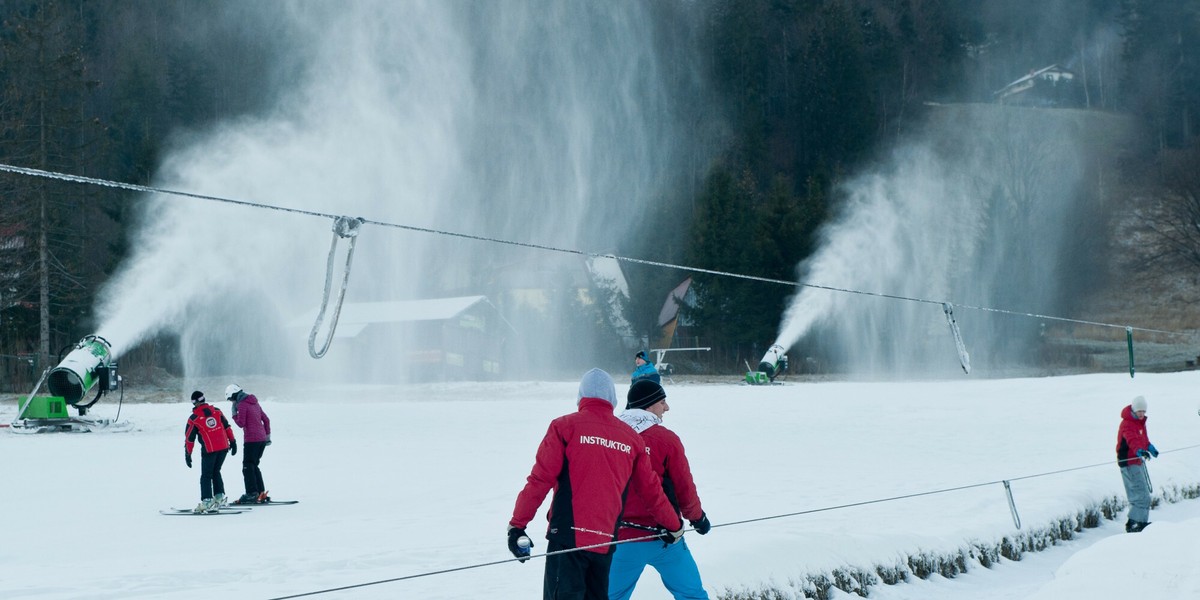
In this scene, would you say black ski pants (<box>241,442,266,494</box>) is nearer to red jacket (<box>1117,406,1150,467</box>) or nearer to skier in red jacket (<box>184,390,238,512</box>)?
skier in red jacket (<box>184,390,238,512</box>)

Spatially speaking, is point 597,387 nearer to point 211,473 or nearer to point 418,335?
point 211,473

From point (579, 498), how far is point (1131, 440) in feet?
29.1

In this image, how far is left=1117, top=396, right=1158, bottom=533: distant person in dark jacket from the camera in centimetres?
1141

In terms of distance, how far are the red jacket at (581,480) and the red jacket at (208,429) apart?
8569 millimetres

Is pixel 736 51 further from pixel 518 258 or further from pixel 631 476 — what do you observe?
pixel 631 476

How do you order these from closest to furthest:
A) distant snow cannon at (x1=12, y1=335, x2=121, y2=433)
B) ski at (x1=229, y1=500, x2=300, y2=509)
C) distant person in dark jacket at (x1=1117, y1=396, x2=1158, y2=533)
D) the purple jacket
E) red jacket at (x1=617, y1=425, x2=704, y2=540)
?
red jacket at (x1=617, y1=425, x2=704, y2=540) < distant person in dark jacket at (x1=1117, y1=396, x2=1158, y2=533) < ski at (x1=229, y1=500, x2=300, y2=509) < the purple jacket < distant snow cannon at (x1=12, y1=335, x2=121, y2=433)

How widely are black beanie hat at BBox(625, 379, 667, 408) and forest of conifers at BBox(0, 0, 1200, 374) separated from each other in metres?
40.7

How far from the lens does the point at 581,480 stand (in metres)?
5.34

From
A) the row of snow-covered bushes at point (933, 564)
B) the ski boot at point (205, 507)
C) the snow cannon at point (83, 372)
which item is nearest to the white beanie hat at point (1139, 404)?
the row of snow-covered bushes at point (933, 564)

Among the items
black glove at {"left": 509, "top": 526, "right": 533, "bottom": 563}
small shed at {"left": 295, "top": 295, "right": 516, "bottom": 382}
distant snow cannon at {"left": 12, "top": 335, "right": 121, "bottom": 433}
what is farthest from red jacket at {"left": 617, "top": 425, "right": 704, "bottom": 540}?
small shed at {"left": 295, "top": 295, "right": 516, "bottom": 382}

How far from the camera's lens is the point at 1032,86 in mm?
93688

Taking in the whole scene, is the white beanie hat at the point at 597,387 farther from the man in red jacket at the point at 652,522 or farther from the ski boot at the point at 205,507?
the ski boot at the point at 205,507

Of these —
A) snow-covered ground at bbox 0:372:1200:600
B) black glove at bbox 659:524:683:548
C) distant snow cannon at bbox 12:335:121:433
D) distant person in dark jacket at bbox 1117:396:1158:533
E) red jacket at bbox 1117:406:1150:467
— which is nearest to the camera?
black glove at bbox 659:524:683:548

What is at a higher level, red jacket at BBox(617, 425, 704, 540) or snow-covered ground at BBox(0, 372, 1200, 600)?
red jacket at BBox(617, 425, 704, 540)
